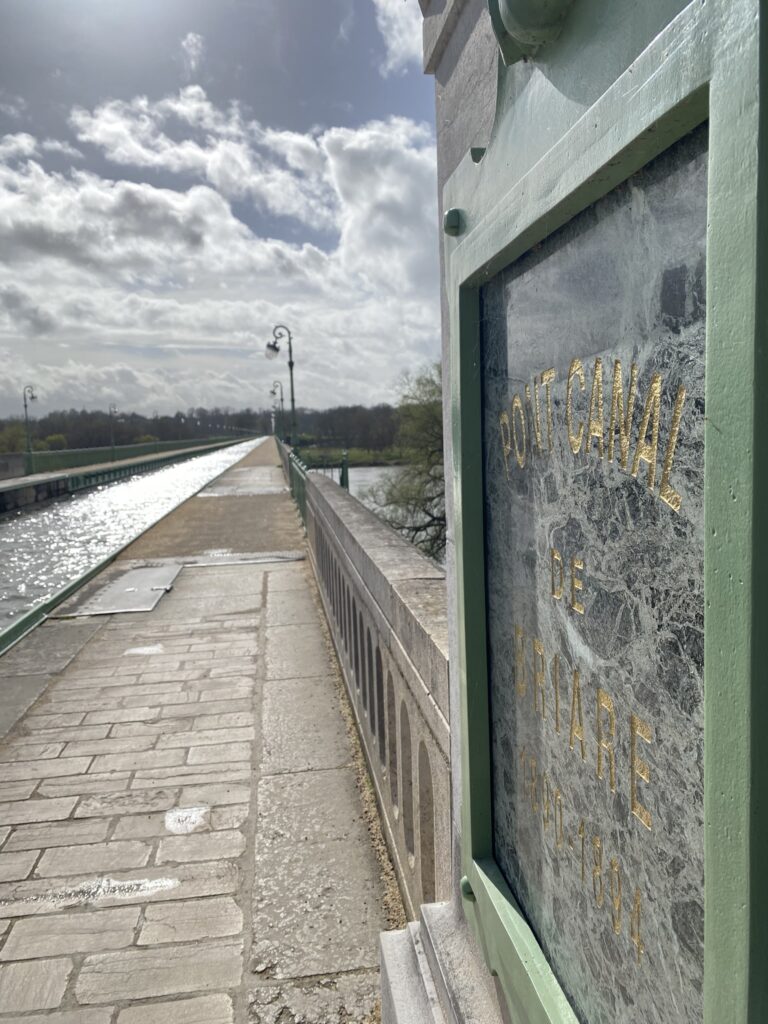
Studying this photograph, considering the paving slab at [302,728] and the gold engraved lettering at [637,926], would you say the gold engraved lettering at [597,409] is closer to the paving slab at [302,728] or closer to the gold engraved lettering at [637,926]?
the gold engraved lettering at [637,926]

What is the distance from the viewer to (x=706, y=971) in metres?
0.79

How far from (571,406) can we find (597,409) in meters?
0.08

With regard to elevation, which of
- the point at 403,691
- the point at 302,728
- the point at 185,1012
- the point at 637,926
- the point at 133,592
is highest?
the point at 637,926

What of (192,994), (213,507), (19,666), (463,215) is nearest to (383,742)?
(192,994)

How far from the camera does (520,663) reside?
4.70ft

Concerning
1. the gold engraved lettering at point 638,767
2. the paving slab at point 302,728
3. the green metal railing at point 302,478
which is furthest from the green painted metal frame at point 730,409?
the green metal railing at point 302,478

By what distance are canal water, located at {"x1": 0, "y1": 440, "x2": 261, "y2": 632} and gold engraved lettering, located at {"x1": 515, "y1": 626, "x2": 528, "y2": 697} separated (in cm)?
760

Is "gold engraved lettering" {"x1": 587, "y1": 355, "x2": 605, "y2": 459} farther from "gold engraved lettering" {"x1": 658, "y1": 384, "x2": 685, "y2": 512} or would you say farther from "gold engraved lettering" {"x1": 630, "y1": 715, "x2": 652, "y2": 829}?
"gold engraved lettering" {"x1": 630, "y1": 715, "x2": 652, "y2": 829}

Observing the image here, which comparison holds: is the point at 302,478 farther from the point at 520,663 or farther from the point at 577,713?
the point at 577,713

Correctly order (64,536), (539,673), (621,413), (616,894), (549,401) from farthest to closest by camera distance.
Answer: (64,536), (539,673), (549,401), (616,894), (621,413)

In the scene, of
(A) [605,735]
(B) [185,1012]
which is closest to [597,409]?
(A) [605,735]

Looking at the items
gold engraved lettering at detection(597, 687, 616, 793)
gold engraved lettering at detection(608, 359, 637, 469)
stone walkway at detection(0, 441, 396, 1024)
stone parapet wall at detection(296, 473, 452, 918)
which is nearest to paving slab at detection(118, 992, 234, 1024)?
stone walkway at detection(0, 441, 396, 1024)

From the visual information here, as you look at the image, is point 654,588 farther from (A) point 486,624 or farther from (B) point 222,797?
(B) point 222,797

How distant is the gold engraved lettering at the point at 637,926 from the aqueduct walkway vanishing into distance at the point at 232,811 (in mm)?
1270
